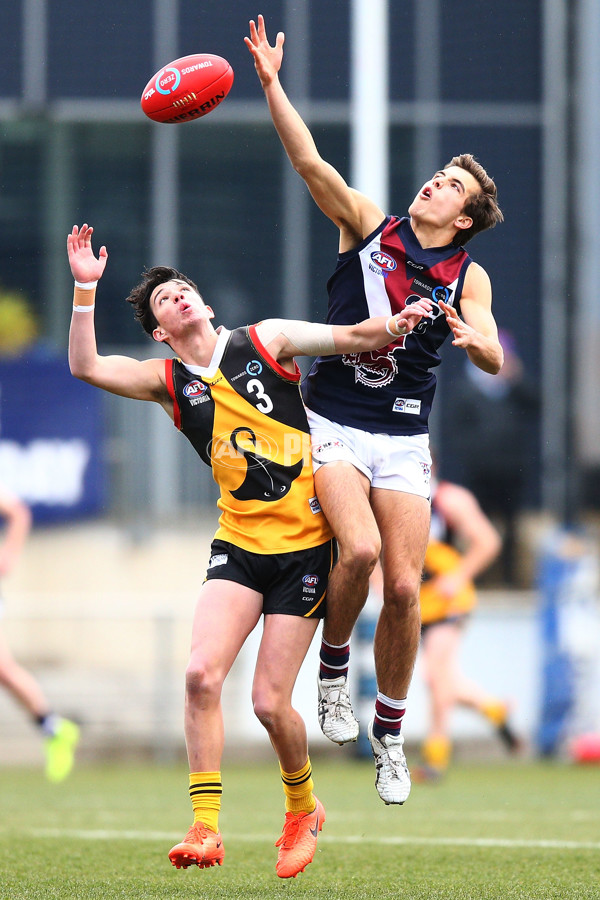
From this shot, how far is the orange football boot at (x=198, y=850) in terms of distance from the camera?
4.99 meters

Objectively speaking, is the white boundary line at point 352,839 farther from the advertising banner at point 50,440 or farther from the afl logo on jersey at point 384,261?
the advertising banner at point 50,440

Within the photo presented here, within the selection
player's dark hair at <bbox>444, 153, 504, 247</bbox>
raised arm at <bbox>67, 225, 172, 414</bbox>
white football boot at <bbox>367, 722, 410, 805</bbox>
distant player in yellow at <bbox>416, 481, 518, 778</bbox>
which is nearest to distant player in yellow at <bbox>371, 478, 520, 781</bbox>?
distant player in yellow at <bbox>416, 481, 518, 778</bbox>

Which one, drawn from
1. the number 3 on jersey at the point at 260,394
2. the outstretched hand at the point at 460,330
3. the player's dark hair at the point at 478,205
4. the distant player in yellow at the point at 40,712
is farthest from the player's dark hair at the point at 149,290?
the distant player in yellow at the point at 40,712

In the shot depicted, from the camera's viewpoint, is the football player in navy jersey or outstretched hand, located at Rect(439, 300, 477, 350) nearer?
outstretched hand, located at Rect(439, 300, 477, 350)

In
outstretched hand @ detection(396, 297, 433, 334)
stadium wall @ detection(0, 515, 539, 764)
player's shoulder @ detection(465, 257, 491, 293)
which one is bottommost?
stadium wall @ detection(0, 515, 539, 764)

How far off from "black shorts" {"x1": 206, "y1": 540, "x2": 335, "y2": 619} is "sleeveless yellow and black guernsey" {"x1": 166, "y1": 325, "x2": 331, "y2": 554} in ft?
0.11

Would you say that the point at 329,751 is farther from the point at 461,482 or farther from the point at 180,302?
the point at 180,302

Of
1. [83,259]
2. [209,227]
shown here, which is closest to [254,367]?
[83,259]

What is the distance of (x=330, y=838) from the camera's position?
725cm

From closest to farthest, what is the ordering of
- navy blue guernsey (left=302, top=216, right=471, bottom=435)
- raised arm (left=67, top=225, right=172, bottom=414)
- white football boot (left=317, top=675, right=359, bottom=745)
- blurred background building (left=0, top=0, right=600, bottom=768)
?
raised arm (left=67, top=225, right=172, bottom=414)
navy blue guernsey (left=302, top=216, right=471, bottom=435)
white football boot (left=317, top=675, right=359, bottom=745)
blurred background building (left=0, top=0, right=600, bottom=768)

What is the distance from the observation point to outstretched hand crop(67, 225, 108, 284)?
556 centimetres

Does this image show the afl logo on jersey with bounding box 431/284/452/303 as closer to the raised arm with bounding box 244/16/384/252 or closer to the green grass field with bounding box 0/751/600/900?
the raised arm with bounding box 244/16/384/252

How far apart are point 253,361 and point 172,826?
3.10 meters

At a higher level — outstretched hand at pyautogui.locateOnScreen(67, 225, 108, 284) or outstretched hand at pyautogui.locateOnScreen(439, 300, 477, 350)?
outstretched hand at pyautogui.locateOnScreen(67, 225, 108, 284)
